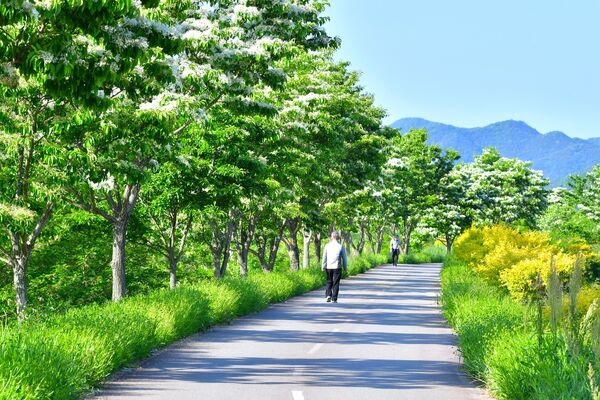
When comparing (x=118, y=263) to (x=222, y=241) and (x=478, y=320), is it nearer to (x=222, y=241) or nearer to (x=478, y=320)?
(x=478, y=320)

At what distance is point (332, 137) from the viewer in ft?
101

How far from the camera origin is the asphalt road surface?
1077 centimetres

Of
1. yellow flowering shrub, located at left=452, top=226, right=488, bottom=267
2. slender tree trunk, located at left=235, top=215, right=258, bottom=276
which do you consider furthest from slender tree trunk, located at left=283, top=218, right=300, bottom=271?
yellow flowering shrub, located at left=452, top=226, right=488, bottom=267

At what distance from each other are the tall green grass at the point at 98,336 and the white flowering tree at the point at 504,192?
5150 centimetres

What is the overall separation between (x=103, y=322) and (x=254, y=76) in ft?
25.0

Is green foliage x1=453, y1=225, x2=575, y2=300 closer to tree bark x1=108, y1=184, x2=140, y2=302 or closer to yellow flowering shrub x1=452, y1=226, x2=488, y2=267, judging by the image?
yellow flowering shrub x1=452, y1=226, x2=488, y2=267

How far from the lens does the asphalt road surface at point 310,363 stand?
10773 millimetres

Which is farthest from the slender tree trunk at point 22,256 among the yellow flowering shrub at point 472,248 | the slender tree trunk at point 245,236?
the yellow flowering shrub at point 472,248

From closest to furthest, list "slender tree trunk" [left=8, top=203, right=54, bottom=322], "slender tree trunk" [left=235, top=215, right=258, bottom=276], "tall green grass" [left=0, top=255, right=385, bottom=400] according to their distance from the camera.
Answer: "tall green grass" [left=0, top=255, right=385, bottom=400] < "slender tree trunk" [left=8, top=203, right=54, bottom=322] < "slender tree trunk" [left=235, top=215, right=258, bottom=276]

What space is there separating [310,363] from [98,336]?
10.9 feet

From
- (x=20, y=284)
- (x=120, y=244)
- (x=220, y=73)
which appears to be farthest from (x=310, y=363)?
(x=20, y=284)

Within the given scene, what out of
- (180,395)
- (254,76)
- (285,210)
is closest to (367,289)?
(285,210)

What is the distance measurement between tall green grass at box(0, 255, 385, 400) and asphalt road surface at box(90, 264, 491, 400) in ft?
1.00

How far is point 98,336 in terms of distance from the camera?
11719mm
